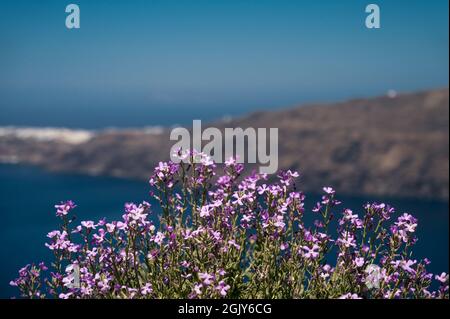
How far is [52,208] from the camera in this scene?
286 ft

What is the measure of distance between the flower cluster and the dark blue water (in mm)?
47820

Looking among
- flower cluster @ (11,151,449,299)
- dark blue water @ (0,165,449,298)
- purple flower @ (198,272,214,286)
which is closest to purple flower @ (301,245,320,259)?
flower cluster @ (11,151,449,299)

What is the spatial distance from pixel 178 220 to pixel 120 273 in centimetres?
50

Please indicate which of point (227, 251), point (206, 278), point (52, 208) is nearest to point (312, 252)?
point (227, 251)

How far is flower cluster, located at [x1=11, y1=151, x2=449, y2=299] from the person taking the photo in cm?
326

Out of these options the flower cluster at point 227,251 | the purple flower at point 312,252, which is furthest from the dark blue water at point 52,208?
the purple flower at point 312,252

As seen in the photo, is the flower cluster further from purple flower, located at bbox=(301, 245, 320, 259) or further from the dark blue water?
the dark blue water

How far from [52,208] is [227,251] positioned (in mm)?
88312

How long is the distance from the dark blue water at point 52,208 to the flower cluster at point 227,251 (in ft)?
157

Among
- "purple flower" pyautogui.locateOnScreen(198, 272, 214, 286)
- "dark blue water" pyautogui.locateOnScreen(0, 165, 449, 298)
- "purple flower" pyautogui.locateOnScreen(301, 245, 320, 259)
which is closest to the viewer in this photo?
"purple flower" pyautogui.locateOnScreen(198, 272, 214, 286)

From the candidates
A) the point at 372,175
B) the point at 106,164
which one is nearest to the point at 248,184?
the point at 372,175

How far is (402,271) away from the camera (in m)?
3.38

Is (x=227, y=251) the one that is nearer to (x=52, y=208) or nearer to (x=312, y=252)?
(x=312, y=252)
